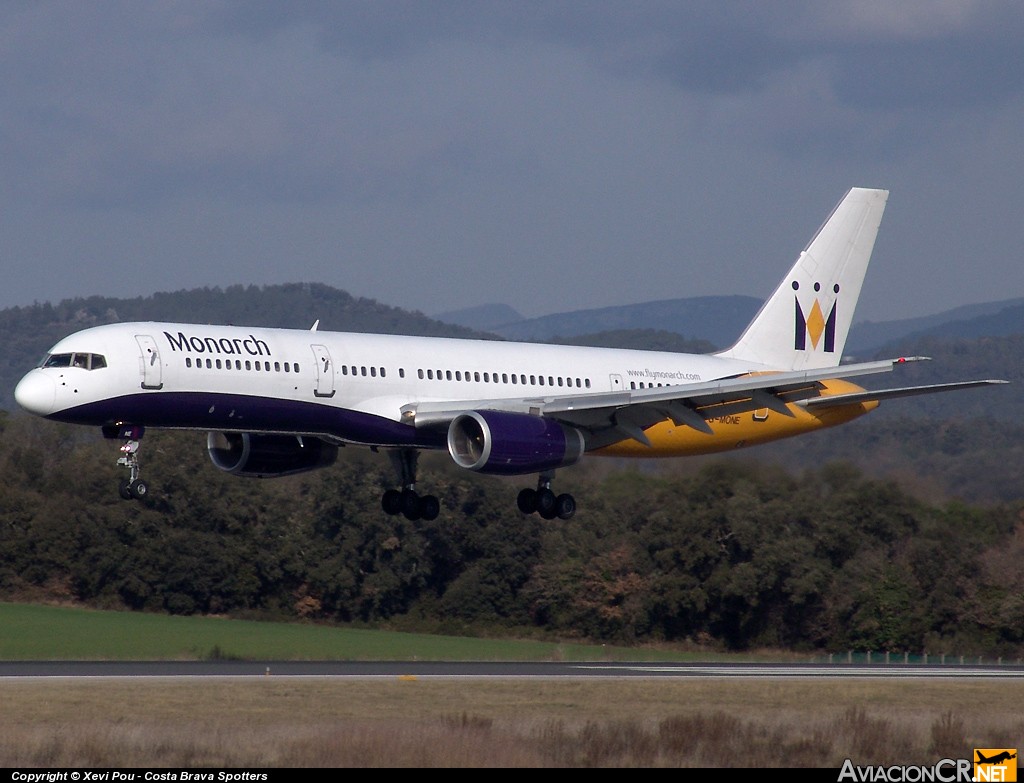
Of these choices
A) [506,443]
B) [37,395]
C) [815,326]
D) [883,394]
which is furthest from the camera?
[815,326]

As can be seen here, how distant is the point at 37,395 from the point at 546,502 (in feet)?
→ 47.9

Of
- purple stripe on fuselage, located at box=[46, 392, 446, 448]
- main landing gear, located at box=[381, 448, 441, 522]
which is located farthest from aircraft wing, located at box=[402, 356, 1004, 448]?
main landing gear, located at box=[381, 448, 441, 522]

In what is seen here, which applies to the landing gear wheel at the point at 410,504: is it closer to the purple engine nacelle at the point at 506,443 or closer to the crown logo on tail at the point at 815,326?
the purple engine nacelle at the point at 506,443

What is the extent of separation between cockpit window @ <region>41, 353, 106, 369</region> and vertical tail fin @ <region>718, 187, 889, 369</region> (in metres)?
20.7

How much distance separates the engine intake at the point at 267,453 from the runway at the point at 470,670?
9.17 m

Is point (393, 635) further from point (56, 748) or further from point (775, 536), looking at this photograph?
point (56, 748)

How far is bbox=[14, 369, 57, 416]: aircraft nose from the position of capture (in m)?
39.1

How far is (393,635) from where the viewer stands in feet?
290

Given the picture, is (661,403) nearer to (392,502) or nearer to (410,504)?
(410,504)

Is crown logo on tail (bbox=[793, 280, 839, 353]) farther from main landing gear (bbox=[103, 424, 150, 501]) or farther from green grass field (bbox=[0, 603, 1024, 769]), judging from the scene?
main landing gear (bbox=[103, 424, 150, 501])

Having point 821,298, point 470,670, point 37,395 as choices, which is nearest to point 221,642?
point 470,670

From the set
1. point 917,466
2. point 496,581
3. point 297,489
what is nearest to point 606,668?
point 917,466

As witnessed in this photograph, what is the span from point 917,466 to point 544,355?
35838 millimetres

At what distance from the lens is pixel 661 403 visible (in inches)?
1788
